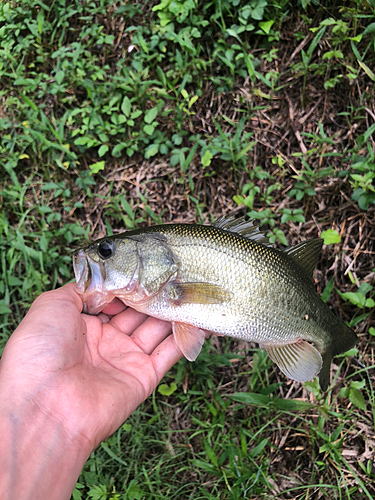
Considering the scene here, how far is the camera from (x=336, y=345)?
2.95 meters

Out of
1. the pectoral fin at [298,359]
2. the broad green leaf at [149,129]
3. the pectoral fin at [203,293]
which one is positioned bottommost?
the pectoral fin at [298,359]

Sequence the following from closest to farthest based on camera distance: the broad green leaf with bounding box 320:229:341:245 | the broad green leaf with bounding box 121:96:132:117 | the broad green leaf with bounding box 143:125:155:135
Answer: the broad green leaf with bounding box 320:229:341:245, the broad green leaf with bounding box 143:125:155:135, the broad green leaf with bounding box 121:96:132:117

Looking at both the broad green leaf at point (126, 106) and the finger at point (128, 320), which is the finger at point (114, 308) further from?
the broad green leaf at point (126, 106)

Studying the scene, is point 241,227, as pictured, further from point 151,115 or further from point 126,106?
point 126,106

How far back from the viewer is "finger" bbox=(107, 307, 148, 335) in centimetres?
306

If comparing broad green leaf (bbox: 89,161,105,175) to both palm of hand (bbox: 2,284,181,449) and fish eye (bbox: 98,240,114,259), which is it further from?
palm of hand (bbox: 2,284,181,449)

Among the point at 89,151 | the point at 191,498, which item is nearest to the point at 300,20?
the point at 89,151

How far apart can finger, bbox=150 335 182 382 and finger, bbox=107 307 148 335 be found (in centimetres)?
30

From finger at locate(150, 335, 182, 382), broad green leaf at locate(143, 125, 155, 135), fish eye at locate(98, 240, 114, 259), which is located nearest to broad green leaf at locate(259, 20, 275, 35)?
broad green leaf at locate(143, 125, 155, 135)

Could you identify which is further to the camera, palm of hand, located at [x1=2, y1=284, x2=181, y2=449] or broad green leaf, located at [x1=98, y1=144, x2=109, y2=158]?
broad green leaf, located at [x1=98, y1=144, x2=109, y2=158]

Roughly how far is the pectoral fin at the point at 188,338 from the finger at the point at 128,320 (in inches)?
14.4

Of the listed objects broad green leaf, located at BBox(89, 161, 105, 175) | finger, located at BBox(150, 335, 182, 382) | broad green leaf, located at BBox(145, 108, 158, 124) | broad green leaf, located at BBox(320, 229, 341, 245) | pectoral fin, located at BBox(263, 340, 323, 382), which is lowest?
pectoral fin, located at BBox(263, 340, 323, 382)

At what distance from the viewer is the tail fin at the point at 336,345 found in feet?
9.50

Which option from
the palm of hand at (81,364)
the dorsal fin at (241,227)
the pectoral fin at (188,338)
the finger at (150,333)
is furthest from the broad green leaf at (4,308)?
the dorsal fin at (241,227)
